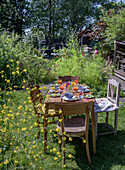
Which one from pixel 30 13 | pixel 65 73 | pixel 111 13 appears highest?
pixel 30 13

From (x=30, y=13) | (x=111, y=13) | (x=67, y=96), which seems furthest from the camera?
(x=30, y=13)

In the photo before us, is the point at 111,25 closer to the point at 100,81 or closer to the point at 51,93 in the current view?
the point at 100,81

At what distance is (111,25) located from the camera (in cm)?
783

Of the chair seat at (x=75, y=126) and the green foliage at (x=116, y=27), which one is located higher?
the green foliage at (x=116, y=27)

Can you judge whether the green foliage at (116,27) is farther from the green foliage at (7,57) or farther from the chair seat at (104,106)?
the chair seat at (104,106)

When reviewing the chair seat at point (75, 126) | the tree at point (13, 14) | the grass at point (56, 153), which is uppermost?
the tree at point (13, 14)

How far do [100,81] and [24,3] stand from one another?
47.9 ft

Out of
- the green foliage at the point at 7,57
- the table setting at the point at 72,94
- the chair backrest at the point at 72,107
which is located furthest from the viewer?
the green foliage at the point at 7,57

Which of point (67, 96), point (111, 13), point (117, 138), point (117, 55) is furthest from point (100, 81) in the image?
point (111, 13)

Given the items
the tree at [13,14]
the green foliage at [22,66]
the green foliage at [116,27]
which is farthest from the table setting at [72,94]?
the tree at [13,14]

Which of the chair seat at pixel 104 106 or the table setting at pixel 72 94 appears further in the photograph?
the chair seat at pixel 104 106

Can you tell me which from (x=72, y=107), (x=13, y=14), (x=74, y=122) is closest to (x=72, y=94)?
(x=74, y=122)

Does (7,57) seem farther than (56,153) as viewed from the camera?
Yes

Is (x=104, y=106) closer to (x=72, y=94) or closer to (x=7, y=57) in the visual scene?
(x=72, y=94)
